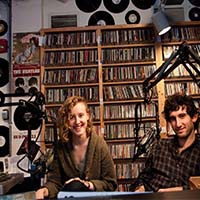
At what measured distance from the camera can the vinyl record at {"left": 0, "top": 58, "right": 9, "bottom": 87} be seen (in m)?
3.96

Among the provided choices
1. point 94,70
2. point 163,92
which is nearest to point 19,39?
point 94,70

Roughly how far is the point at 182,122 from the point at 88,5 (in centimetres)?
259

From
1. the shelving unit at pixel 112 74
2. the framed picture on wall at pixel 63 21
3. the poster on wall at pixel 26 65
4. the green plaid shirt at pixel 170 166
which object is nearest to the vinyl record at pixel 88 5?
the framed picture on wall at pixel 63 21

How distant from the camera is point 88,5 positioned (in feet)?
13.4

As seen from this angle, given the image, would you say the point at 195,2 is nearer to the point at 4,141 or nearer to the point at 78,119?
the point at 78,119

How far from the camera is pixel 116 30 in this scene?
383 cm

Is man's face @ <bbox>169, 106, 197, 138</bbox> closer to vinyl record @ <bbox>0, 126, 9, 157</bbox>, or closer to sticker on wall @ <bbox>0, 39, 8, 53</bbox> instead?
vinyl record @ <bbox>0, 126, 9, 157</bbox>

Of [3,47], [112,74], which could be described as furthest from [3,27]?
[112,74]

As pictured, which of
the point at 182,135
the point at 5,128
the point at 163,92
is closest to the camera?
the point at 182,135

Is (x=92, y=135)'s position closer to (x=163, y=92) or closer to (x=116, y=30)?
(x=163, y=92)

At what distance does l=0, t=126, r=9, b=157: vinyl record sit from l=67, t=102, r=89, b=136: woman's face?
202 cm

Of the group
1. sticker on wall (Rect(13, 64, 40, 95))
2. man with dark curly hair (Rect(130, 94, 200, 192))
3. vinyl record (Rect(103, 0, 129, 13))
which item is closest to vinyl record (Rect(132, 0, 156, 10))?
vinyl record (Rect(103, 0, 129, 13))

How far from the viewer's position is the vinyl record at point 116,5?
13.3ft

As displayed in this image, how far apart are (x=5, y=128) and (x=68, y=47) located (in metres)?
1.29
